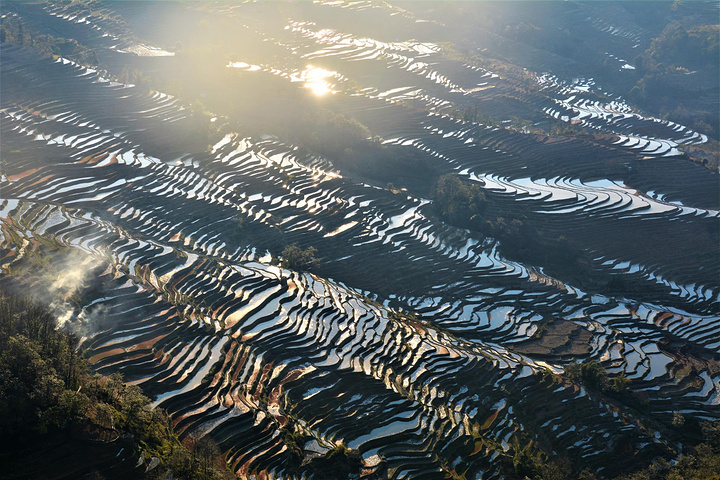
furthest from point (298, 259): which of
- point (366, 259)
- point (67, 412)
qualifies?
point (67, 412)

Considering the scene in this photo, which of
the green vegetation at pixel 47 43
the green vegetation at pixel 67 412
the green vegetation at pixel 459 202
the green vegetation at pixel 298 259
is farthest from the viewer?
the green vegetation at pixel 47 43

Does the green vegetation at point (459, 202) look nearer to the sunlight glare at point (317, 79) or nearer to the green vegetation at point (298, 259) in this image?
the green vegetation at point (298, 259)

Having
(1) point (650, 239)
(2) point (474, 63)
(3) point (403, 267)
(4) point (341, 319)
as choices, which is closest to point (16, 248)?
(4) point (341, 319)

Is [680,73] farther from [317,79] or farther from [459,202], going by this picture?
[459,202]

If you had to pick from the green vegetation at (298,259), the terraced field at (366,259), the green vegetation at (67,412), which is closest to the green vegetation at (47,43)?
the terraced field at (366,259)

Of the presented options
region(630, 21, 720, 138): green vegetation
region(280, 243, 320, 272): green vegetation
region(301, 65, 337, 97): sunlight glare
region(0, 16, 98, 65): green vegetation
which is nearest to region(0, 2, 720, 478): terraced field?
region(301, 65, 337, 97): sunlight glare

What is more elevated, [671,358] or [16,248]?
[16,248]

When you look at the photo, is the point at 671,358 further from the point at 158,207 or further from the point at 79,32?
the point at 79,32
